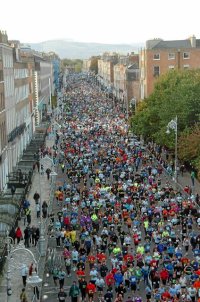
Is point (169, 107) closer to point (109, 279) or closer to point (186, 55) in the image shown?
point (109, 279)

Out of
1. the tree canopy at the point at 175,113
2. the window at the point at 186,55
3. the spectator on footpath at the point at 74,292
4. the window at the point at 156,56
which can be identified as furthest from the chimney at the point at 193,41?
the spectator on footpath at the point at 74,292

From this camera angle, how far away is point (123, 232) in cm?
3578

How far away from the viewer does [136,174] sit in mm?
55344

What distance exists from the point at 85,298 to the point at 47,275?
12.1 ft

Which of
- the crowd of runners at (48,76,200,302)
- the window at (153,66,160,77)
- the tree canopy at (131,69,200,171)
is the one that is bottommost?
the crowd of runners at (48,76,200,302)

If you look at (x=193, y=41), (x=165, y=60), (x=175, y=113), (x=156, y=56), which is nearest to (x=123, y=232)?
(x=175, y=113)

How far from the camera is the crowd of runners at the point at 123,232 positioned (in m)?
27.6

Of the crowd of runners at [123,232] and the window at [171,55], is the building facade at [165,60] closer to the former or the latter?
the window at [171,55]

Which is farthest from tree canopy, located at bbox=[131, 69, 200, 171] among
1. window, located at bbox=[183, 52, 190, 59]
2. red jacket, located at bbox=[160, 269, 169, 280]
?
window, located at bbox=[183, 52, 190, 59]

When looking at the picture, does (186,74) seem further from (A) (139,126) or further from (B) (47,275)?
(B) (47,275)

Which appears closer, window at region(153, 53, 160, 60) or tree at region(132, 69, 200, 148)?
tree at region(132, 69, 200, 148)

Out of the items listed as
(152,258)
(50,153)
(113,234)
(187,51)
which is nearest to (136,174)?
(50,153)

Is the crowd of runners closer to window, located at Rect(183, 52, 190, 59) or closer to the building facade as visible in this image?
the building facade

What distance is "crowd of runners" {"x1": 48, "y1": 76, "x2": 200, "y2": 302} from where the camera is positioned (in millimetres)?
27578
